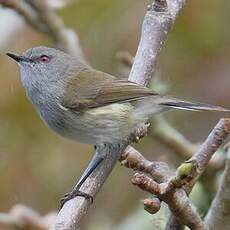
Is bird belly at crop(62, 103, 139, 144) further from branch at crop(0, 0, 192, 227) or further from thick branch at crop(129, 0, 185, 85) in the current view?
thick branch at crop(129, 0, 185, 85)

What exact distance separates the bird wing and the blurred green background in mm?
962

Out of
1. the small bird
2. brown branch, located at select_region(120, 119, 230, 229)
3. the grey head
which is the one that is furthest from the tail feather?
brown branch, located at select_region(120, 119, 230, 229)

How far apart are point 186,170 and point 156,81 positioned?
85.5 inches

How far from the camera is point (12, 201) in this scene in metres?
5.08

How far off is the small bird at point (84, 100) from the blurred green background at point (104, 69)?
84 cm

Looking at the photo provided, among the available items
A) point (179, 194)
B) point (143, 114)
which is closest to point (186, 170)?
point (179, 194)

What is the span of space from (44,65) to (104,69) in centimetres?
134

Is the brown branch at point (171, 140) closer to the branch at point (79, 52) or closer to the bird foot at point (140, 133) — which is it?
the bird foot at point (140, 133)

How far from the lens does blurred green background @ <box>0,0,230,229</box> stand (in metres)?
5.18

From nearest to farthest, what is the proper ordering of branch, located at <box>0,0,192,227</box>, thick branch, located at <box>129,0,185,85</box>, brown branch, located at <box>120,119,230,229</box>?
brown branch, located at <box>120,119,230,229</box>
branch, located at <box>0,0,192,227</box>
thick branch, located at <box>129,0,185,85</box>

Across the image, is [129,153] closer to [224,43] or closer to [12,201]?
[12,201]

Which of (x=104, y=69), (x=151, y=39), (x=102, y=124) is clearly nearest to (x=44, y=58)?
(x=102, y=124)

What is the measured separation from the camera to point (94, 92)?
4.09m

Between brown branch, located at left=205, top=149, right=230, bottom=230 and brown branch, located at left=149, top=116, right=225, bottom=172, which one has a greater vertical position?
brown branch, located at left=149, top=116, right=225, bottom=172
